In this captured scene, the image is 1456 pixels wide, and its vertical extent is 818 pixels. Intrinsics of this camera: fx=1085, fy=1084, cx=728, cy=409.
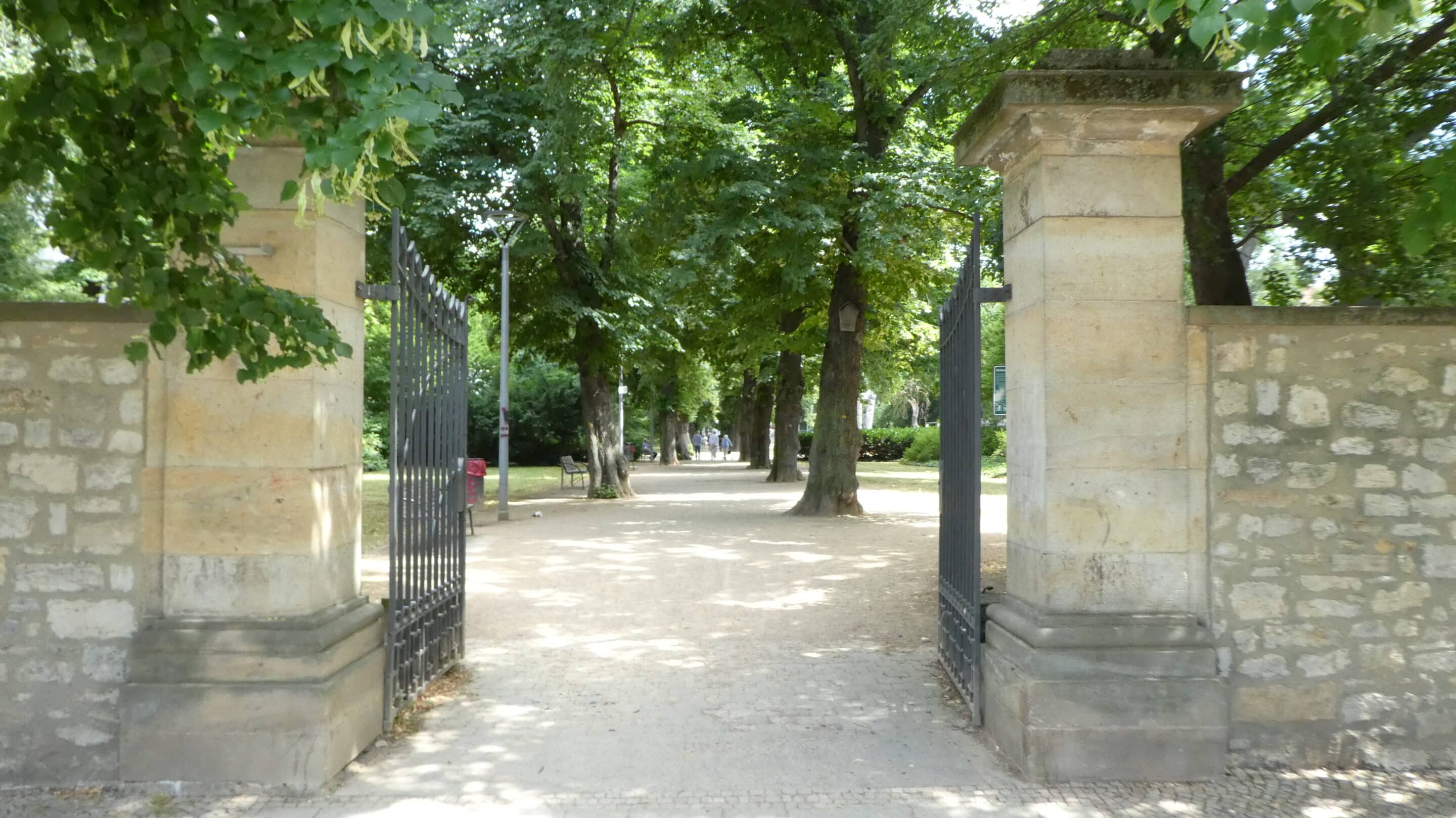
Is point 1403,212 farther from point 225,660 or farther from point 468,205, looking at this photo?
point 468,205

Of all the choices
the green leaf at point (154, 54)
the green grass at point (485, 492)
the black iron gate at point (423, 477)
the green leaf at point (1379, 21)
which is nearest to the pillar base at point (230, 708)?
the black iron gate at point (423, 477)

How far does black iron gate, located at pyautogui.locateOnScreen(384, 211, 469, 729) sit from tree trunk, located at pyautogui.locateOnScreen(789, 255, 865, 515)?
10409mm

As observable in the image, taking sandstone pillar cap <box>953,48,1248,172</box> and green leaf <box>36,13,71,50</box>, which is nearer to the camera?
green leaf <box>36,13,71,50</box>

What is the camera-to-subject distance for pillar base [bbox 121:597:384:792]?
4680 mm

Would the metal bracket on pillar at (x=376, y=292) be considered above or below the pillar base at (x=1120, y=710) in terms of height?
above

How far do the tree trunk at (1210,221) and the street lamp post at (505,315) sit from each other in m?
12.9

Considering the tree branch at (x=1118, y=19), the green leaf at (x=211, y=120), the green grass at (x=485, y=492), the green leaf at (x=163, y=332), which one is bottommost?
the green grass at (x=485, y=492)

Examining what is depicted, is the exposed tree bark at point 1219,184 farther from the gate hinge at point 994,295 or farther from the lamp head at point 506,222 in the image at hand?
the lamp head at point 506,222

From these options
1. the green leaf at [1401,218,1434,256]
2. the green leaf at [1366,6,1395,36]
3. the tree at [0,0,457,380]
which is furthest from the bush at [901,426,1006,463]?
the tree at [0,0,457,380]

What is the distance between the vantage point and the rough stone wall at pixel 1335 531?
4.99 meters

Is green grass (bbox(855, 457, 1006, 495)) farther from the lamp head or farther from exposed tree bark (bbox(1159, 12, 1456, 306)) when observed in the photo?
exposed tree bark (bbox(1159, 12, 1456, 306))

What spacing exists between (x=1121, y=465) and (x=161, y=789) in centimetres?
446

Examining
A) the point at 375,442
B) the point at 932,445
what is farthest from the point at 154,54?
the point at 932,445

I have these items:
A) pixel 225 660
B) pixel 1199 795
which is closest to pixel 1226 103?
pixel 1199 795
